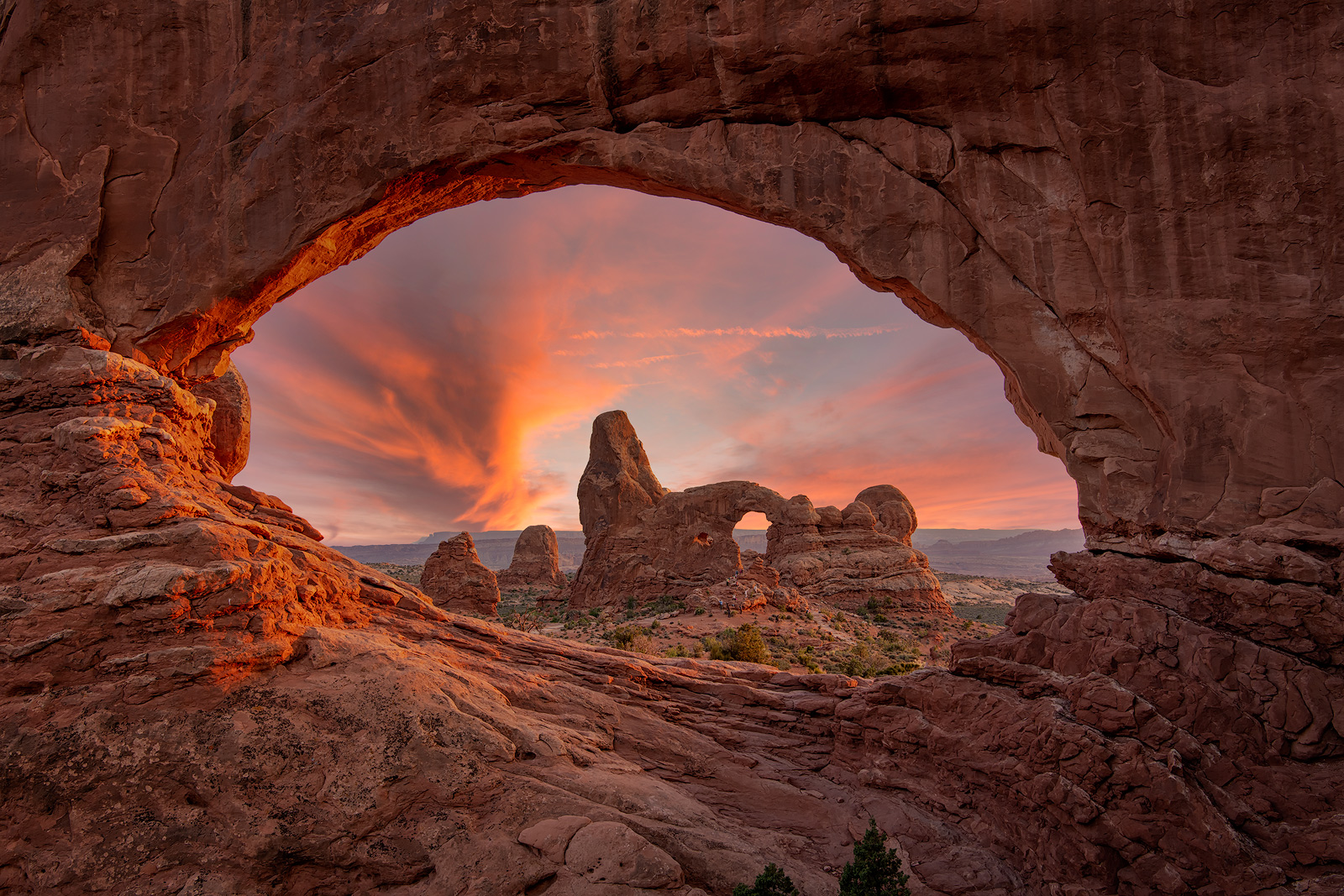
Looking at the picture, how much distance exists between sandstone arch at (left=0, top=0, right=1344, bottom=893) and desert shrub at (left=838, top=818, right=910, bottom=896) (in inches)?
34.5

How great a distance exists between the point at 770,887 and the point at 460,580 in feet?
102

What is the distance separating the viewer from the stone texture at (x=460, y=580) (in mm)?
32900

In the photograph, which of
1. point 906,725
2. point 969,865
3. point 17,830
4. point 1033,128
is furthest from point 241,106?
point 969,865

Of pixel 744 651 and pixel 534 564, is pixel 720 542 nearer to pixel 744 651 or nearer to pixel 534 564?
pixel 744 651

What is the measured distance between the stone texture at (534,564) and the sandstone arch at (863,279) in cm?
4548

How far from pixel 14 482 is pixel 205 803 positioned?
4892mm

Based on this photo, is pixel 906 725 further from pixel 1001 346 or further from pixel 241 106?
pixel 241 106

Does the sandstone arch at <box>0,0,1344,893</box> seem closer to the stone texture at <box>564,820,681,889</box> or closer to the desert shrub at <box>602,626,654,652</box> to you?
the stone texture at <box>564,820,681,889</box>

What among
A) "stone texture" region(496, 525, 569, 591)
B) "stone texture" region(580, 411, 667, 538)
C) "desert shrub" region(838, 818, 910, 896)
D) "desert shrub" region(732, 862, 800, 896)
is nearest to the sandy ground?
Result: "stone texture" region(580, 411, 667, 538)

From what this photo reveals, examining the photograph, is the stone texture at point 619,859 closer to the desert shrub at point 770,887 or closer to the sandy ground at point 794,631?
the desert shrub at point 770,887

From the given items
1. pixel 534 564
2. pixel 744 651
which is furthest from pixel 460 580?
pixel 744 651

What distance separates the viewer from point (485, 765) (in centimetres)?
620

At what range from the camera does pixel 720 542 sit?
1507 inches

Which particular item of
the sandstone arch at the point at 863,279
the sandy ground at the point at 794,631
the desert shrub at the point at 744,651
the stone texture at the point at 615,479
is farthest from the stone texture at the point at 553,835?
the stone texture at the point at 615,479
